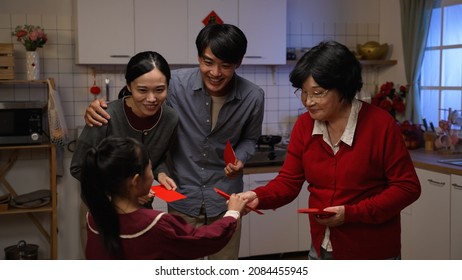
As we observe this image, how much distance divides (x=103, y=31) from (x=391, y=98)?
2.02 meters

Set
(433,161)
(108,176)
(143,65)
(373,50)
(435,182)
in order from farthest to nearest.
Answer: (373,50) → (433,161) → (435,182) → (143,65) → (108,176)

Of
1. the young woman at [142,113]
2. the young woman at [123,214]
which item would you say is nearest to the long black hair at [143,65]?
the young woman at [142,113]

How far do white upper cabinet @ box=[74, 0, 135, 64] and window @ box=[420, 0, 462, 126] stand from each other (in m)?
1.93

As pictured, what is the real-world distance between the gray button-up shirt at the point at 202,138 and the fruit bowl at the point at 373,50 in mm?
2160

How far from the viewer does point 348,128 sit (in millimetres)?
1712

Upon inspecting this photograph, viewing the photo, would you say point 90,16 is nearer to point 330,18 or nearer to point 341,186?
point 330,18

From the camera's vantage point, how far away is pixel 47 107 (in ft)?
11.5

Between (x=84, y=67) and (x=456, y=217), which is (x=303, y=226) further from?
(x=84, y=67)

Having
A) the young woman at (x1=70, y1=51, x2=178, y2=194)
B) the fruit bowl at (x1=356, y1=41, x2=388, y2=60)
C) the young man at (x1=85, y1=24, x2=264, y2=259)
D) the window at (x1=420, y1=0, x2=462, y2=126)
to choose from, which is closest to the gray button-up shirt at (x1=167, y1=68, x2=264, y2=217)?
the young man at (x1=85, y1=24, x2=264, y2=259)

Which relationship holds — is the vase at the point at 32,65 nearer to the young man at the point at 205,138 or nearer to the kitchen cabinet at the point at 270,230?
the kitchen cabinet at the point at 270,230

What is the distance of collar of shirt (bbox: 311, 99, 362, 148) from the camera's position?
5.60 ft

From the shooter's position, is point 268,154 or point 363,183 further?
point 268,154

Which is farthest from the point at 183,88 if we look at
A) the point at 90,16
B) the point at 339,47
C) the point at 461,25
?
the point at 461,25

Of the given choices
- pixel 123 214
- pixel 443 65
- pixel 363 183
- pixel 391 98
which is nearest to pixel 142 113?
pixel 123 214
